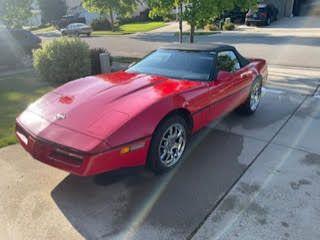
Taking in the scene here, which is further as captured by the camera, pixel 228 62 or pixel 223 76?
pixel 228 62

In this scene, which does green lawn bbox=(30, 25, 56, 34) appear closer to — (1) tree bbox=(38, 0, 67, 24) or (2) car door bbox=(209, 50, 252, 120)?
(1) tree bbox=(38, 0, 67, 24)

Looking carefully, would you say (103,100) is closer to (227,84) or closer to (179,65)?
(179,65)

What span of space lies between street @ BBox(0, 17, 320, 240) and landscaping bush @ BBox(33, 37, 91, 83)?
3.46 metres

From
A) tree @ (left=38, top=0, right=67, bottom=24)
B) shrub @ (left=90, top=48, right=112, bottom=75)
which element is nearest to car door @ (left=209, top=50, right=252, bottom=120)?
shrub @ (left=90, top=48, right=112, bottom=75)

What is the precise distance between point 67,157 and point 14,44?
9.93 m

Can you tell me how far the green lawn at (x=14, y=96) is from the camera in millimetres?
4764

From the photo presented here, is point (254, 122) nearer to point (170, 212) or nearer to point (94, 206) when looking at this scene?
point (170, 212)

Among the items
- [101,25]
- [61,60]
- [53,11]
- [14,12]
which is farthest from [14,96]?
[53,11]

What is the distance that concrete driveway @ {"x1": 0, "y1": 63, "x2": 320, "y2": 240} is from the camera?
8.69 feet

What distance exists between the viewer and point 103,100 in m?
3.37

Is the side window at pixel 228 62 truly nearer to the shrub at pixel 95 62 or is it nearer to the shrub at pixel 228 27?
the shrub at pixel 95 62

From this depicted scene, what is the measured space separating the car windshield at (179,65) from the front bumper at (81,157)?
1.45 meters

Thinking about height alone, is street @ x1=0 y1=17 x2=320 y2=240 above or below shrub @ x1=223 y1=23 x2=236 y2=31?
above

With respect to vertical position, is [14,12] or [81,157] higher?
[14,12]
